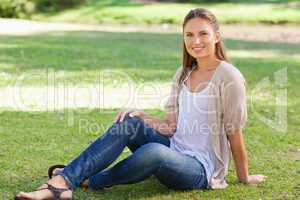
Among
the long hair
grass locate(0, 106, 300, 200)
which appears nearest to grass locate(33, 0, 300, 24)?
grass locate(0, 106, 300, 200)

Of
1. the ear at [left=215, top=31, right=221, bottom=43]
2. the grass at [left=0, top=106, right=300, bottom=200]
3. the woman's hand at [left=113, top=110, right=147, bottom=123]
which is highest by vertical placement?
the ear at [left=215, top=31, right=221, bottom=43]

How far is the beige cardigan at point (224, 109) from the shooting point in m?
3.25

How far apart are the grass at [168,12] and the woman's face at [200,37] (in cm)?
1385

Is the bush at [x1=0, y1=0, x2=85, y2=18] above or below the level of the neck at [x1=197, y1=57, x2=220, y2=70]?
above

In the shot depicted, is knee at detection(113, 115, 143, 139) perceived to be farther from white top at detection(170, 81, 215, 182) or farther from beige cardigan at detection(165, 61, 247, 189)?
beige cardigan at detection(165, 61, 247, 189)

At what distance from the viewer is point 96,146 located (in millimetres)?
3170

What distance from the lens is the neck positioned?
11.1 feet

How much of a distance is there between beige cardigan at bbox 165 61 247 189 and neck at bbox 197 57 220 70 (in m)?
0.05

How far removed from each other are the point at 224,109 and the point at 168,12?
1532cm

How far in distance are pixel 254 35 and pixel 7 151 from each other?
36.0ft

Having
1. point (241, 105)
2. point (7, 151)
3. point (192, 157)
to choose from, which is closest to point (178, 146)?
point (192, 157)

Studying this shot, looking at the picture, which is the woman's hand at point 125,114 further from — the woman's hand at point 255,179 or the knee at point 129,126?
the woman's hand at point 255,179

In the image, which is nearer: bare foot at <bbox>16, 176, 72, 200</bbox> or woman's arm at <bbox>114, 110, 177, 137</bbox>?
bare foot at <bbox>16, 176, 72, 200</bbox>

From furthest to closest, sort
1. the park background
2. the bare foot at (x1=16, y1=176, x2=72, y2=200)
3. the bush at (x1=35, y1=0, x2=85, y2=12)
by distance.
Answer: the bush at (x1=35, y1=0, x2=85, y2=12) < the park background < the bare foot at (x1=16, y1=176, x2=72, y2=200)
